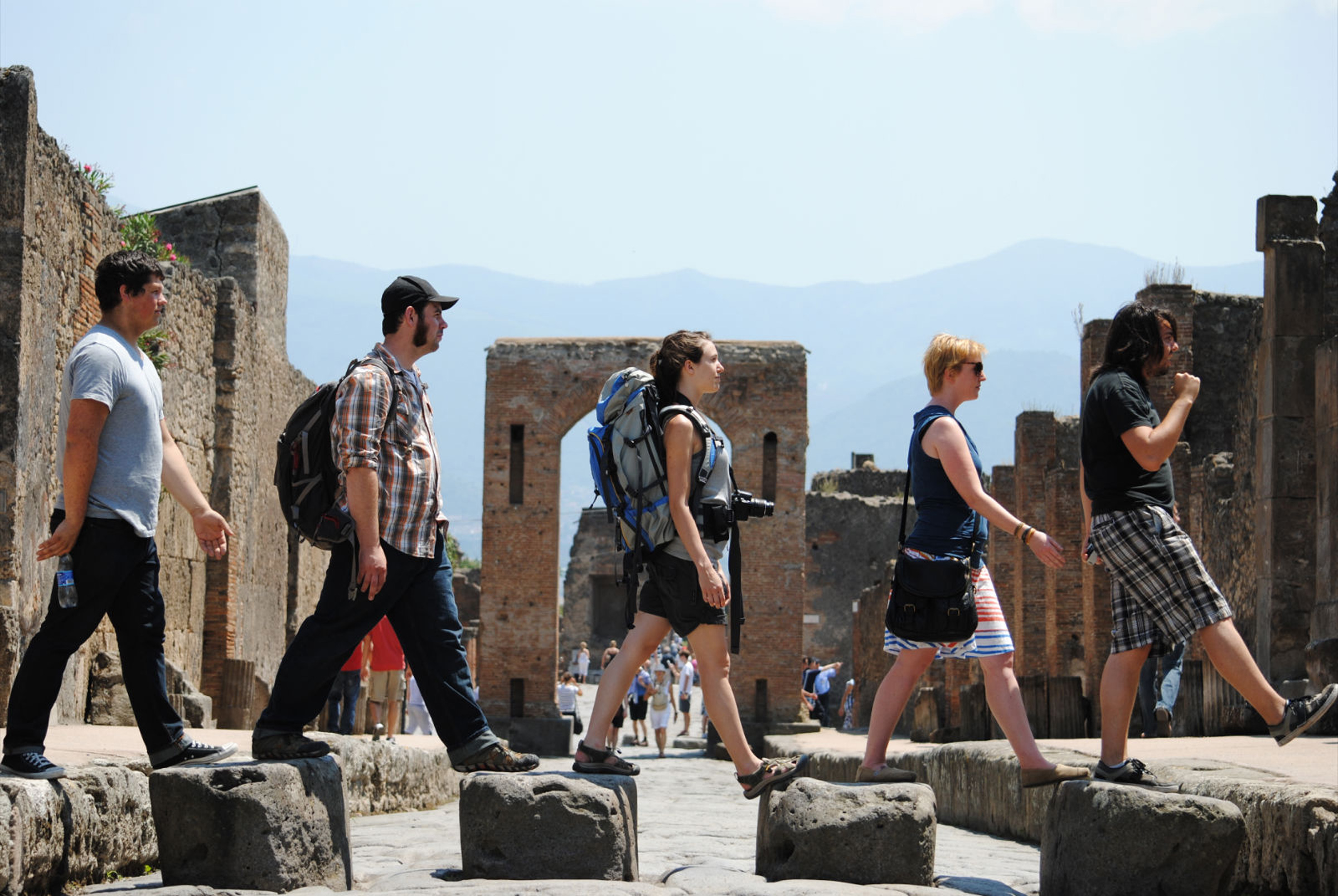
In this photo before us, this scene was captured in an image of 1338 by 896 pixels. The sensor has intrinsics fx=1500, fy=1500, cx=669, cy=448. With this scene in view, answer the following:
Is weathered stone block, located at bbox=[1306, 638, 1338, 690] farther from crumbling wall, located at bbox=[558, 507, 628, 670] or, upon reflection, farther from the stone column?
crumbling wall, located at bbox=[558, 507, 628, 670]

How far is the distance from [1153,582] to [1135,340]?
0.87 m

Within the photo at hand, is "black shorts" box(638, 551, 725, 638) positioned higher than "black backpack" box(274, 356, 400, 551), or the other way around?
"black backpack" box(274, 356, 400, 551)

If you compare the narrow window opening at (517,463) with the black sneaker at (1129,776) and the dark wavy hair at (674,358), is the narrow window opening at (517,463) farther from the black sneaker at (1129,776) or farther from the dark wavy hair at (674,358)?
the black sneaker at (1129,776)

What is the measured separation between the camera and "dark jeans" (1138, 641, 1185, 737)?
36.1 feet

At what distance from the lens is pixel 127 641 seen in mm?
4703

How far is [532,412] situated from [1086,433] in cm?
1727

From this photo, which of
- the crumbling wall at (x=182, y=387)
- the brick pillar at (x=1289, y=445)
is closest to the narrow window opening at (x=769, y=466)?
the crumbling wall at (x=182, y=387)

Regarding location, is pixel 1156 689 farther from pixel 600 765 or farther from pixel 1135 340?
pixel 600 765

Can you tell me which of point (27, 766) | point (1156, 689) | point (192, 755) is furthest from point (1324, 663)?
point (27, 766)

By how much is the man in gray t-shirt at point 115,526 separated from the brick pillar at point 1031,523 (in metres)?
16.0

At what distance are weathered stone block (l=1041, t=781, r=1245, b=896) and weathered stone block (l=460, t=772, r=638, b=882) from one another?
1.40 m

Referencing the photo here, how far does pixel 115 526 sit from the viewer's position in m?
4.61

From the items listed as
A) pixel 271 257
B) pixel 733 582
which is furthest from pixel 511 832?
pixel 271 257

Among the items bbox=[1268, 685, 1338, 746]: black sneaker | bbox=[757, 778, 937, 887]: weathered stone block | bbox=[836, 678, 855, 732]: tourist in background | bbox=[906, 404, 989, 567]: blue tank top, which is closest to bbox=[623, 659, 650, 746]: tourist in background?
bbox=[836, 678, 855, 732]: tourist in background
